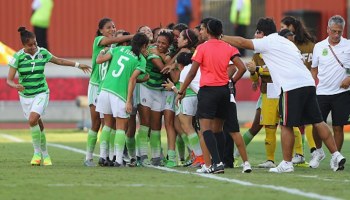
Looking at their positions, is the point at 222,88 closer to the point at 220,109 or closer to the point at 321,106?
the point at 220,109

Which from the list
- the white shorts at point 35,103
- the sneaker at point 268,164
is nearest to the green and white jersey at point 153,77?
the white shorts at point 35,103

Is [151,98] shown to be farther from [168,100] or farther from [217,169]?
[217,169]

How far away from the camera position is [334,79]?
54.0 ft

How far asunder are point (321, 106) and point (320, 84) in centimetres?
32

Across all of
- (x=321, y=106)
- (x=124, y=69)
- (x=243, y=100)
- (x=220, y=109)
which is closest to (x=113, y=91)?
(x=124, y=69)

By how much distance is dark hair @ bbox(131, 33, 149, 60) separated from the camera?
15906mm

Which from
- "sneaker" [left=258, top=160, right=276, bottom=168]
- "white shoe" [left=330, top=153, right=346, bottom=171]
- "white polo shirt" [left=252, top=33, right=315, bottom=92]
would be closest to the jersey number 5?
"white polo shirt" [left=252, top=33, right=315, bottom=92]

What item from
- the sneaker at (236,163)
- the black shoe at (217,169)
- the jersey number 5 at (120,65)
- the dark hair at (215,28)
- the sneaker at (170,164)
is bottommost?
the sneaker at (236,163)

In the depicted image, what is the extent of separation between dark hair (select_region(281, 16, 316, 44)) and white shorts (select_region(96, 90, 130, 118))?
2.73 meters

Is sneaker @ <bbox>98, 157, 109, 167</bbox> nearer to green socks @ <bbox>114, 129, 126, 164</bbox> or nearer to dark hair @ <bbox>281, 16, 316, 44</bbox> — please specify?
green socks @ <bbox>114, 129, 126, 164</bbox>

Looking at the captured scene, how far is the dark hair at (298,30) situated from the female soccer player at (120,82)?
2151mm

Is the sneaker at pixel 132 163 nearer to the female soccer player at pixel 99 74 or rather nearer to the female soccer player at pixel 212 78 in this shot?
the female soccer player at pixel 99 74

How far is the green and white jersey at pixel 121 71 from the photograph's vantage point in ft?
52.4

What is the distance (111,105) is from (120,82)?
34 centimetres
